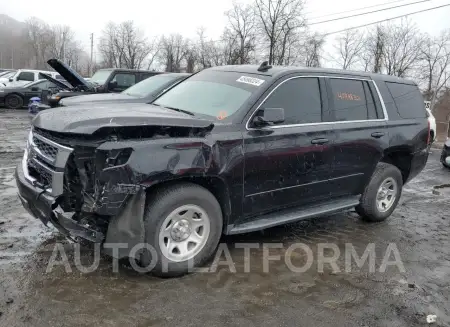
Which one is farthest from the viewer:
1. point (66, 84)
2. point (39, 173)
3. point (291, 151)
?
point (66, 84)

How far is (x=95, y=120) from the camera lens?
3324mm

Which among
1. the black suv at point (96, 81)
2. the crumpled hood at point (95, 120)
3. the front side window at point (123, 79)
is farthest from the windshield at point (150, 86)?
the crumpled hood at point (95, 120)

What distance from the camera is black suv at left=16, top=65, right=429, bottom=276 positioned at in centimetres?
336

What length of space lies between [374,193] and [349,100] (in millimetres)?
1280

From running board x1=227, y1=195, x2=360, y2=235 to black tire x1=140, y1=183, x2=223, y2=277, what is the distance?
291mm

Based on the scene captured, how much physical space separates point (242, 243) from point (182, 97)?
5.74 feet

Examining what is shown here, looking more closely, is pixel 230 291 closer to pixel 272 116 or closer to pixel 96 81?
pixel 272 116

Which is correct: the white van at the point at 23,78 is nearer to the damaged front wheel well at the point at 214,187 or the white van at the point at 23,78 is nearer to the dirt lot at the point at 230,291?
the dirt lot at the point at 230,291

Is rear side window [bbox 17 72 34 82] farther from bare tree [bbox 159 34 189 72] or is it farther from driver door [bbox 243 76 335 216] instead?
bare tree [bbox 159 34 189 72]

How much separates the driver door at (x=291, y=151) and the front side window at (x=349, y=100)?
195 mm

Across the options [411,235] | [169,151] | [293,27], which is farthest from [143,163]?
[293,27]

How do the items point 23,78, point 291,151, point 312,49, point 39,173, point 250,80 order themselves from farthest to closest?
point 312,49 → point 23,78 → point 250,80 → point 291,151 → point 39,173

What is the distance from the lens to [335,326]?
3.18m

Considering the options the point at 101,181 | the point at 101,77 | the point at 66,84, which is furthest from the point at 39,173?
the point at 101,77
